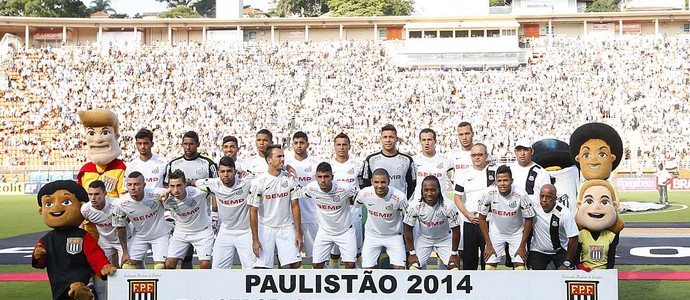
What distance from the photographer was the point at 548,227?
355 inches

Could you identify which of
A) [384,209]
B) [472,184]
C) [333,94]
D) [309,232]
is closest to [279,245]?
[309,232]

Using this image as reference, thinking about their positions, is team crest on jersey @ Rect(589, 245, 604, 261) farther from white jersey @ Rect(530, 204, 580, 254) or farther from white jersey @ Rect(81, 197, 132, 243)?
white jersey @ Rect(81, 197, 132, 243)

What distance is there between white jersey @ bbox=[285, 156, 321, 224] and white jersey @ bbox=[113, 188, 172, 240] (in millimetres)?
1799

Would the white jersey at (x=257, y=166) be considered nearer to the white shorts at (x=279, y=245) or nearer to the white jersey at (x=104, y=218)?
the white shorts at (x=279, y=245)

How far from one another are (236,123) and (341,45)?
11597 mm

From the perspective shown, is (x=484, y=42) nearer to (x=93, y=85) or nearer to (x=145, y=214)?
(x=93, y=85)

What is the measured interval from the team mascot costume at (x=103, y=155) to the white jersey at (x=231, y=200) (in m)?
1.02

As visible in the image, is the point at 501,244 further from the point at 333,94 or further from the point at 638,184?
the point at 333,94

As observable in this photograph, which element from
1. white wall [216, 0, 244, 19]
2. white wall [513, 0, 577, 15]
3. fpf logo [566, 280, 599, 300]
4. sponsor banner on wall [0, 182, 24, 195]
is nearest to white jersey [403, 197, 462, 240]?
fpf logo [566, 280, 599, 300]

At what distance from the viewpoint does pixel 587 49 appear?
156 ft

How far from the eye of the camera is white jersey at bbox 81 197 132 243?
8.41 meters

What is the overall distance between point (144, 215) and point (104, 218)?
0.60 m

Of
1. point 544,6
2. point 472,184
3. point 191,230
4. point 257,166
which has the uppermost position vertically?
point 544,6

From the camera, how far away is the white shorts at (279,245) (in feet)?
31.7
